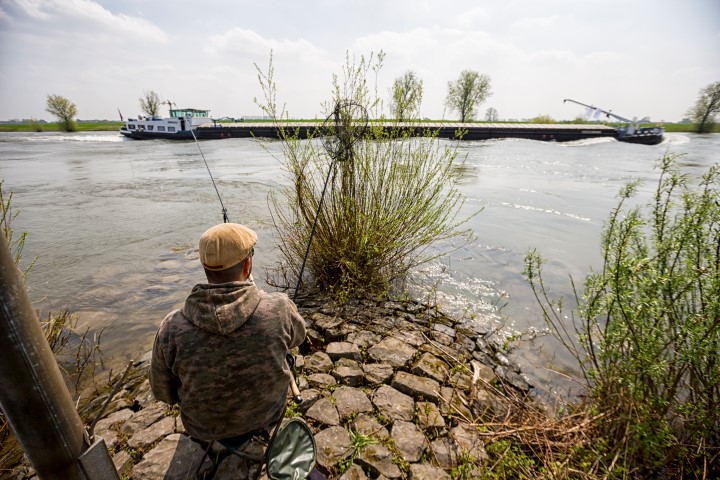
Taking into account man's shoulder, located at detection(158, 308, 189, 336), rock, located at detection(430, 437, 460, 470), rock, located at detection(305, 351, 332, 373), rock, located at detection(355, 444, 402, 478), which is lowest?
rock, located at detection(305, 351, 332, 373)

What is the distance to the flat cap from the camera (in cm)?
159

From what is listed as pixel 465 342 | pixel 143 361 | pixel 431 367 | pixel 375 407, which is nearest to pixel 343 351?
pixel 375 407

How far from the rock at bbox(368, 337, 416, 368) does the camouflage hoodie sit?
1.71 meters

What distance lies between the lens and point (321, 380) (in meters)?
3.07

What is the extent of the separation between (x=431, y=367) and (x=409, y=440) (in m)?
0.95

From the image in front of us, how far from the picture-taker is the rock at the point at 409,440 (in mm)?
2355

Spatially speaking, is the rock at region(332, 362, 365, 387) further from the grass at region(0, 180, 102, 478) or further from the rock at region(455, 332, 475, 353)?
the grass at region(0, 180, 102, 478)

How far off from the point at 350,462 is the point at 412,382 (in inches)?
39.6

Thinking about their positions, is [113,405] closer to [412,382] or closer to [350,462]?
[350,462]

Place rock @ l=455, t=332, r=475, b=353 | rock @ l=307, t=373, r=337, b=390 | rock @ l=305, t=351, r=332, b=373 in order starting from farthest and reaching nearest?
rock @ l=455, t=332, r=475, b=353, rock @ l=305, t=351, r=332, b=373, rock @ l=307, t=373, r=337, b=390

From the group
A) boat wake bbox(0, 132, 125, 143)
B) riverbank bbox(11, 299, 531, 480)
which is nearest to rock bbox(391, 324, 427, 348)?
riverbank bbox(11, 299, 531, 480)

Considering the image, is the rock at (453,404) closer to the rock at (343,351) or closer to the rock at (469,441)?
the rock at (469,441)

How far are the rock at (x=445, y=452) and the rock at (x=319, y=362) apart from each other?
123 cm

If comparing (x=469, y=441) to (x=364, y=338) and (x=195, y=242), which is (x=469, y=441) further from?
(x=195, y=242)
